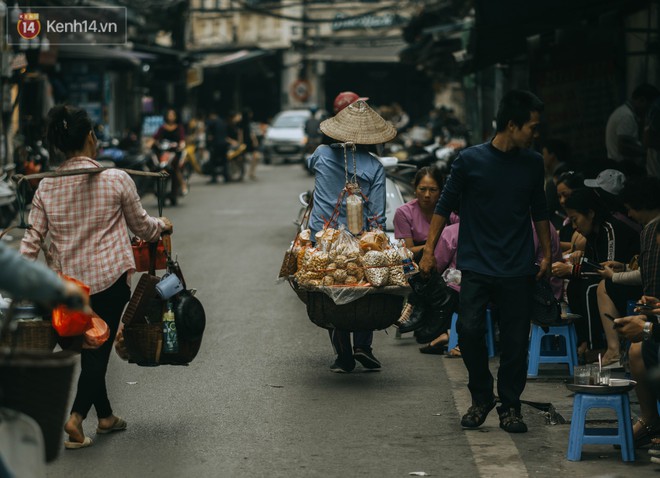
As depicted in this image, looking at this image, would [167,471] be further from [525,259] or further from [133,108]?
[133,108]

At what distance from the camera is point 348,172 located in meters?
8.72

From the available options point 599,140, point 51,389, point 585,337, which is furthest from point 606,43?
point 51,389

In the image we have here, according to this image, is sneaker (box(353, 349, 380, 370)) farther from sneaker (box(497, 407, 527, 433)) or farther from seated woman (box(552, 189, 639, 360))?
sneaker (box(497, 407, 527, 433))

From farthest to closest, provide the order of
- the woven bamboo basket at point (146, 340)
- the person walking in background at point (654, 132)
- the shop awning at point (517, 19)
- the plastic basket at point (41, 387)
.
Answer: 1. the shop awning at point (517, 19)
2. the person walking in background at point (654, 132)
3. the woven bamboo basket at point (146, 340)
4. the plastic basket at point (41, 387)

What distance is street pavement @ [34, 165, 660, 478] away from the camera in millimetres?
6309

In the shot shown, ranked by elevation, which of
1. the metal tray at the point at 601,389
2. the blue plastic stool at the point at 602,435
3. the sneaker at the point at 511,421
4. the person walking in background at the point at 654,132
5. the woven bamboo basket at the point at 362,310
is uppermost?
the person walking in background at the point at 654,132

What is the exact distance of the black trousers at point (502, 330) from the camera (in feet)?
23.1

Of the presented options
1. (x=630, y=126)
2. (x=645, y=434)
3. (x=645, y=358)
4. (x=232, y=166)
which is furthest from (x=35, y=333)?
(x=232, y=166)

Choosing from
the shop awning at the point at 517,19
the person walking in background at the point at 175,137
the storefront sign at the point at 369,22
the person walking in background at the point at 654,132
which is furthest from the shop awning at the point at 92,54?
the storefront sign at the point at 369,22

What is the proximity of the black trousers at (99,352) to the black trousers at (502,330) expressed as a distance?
1993 mm

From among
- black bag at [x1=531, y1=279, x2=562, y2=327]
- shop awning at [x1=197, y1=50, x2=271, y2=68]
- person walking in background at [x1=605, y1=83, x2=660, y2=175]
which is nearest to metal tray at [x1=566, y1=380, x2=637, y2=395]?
black bag at [x1=531, y1=279, x2=562, y2=327]

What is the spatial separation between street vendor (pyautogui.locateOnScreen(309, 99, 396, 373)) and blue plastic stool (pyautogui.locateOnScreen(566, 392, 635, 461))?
2.53m

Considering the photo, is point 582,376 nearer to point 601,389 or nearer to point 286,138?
point 601,389

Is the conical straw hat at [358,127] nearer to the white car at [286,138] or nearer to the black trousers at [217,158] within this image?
the black trousers at [217,158]
